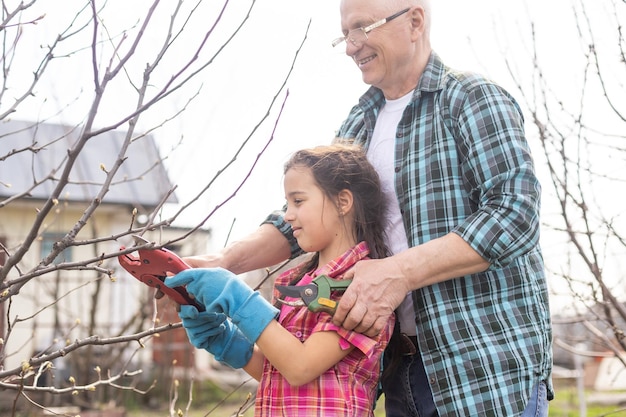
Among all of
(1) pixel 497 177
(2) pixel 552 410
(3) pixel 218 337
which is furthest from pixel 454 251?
(2) pixel 552 410

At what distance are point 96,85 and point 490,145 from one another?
0.98 meters

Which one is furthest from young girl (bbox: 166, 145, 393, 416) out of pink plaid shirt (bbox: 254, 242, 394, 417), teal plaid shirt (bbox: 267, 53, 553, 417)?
teal plaid shirt (bbox: 267, 53, 553, 417)

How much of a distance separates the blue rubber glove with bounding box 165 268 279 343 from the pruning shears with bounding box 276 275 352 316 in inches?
3.0

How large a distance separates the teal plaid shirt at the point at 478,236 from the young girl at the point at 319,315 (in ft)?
0.39

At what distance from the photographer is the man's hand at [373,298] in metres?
1.88

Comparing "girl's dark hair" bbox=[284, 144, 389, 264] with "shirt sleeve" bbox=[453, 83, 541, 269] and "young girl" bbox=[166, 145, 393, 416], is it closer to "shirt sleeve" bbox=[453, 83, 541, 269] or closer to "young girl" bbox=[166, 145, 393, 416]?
"young girl" bbox=[166, 145, 393, 416]

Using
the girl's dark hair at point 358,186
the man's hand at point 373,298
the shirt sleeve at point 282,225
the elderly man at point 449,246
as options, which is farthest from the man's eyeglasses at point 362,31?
the man's hand at point 373,298

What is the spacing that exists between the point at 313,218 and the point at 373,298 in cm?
34

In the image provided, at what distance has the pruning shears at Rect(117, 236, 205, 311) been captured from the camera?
191cm

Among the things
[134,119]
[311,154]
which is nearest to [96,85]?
[134,119]

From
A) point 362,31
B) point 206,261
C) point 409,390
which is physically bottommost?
point 409,390

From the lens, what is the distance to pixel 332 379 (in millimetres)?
1987

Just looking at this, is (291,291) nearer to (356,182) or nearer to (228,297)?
Result: (228,297)

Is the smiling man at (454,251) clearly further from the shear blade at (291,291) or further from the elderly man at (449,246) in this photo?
the shear blade at (291,291)
